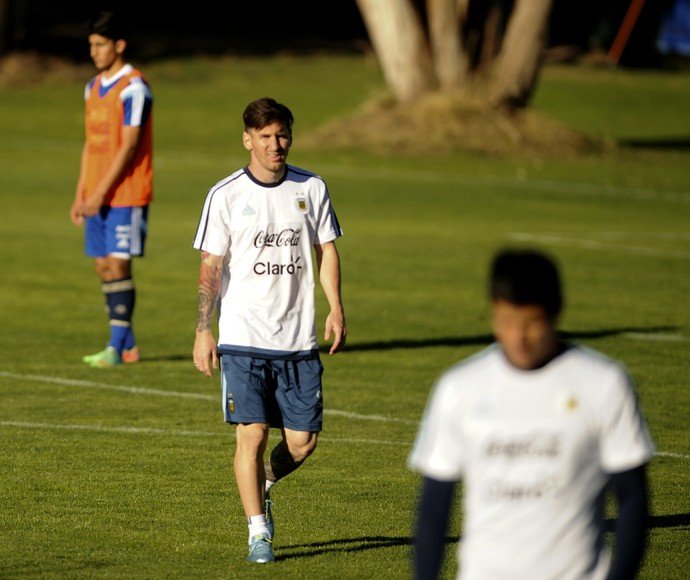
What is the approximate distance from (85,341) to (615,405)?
10018 mm

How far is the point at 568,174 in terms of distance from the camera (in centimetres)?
3309

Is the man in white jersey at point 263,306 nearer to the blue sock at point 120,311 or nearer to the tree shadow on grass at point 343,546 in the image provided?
the tree shadow on grass at point 343,546

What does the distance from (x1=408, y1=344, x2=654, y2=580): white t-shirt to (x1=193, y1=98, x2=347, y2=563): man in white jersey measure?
281 cm

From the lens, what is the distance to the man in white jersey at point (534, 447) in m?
3.94

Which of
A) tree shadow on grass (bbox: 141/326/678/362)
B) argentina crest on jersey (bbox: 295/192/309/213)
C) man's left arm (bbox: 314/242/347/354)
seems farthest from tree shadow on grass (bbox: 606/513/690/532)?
tree shadow on grass (bbox: 141/326/678/362)

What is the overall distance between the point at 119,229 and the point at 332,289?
541 cm

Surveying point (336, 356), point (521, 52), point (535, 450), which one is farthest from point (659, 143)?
point (535, 450)

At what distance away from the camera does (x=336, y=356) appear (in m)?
13.1

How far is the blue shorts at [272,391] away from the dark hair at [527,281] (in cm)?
298

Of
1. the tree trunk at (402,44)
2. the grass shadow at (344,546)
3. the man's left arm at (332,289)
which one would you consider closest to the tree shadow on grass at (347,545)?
the grass shadow at (344,546)

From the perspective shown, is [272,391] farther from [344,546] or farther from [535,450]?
[535,450]

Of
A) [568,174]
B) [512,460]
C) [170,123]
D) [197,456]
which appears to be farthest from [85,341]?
[170,123]

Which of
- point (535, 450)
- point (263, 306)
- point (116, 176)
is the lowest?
point (535, 450)

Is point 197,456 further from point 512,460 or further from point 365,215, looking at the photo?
point 365,215
